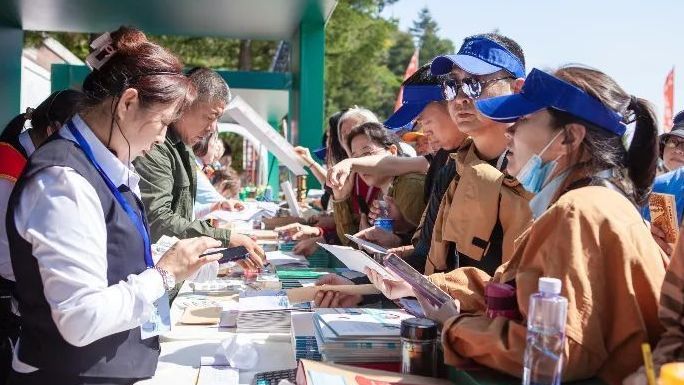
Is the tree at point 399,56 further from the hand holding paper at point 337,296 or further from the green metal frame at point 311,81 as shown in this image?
the hand holding paper at point 337,296

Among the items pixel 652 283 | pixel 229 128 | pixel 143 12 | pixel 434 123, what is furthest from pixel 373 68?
pixel 652 283

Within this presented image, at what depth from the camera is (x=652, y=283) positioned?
1.31m

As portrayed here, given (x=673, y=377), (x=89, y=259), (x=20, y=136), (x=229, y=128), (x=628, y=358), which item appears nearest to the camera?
(x=673, y=377)

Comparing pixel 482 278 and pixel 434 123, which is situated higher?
pixel 434 123

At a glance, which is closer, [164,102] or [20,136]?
[164,102]

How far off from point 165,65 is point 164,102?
12 cm

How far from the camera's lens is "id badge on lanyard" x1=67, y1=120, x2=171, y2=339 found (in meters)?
1.69

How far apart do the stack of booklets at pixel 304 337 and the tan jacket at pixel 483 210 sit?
1.67ft

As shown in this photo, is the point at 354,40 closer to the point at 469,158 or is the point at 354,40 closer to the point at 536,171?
the point at 469,158

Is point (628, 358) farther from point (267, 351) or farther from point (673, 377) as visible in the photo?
point (267, 351)

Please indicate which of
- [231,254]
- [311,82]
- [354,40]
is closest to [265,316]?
[231,254]

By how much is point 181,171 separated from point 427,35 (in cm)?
7808

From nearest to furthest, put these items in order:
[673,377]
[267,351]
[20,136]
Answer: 1. [673,377]
2. [267,351]
3. [20,136]

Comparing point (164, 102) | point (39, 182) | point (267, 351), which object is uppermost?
point (164, 102)
